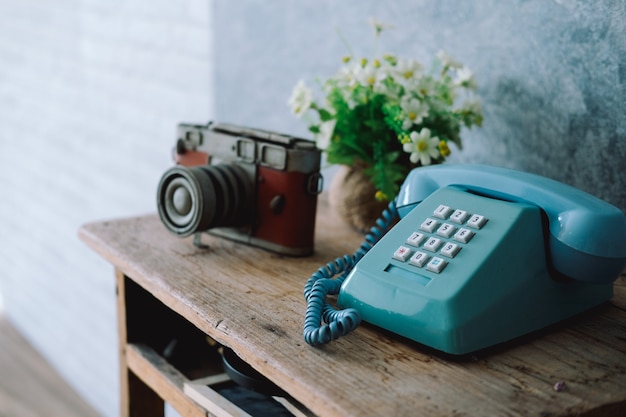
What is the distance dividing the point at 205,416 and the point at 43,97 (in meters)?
2.14

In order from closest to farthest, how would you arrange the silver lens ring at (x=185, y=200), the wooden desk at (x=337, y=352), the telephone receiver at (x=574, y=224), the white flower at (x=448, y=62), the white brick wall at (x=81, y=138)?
the wooden desk at (x=337, y=352) → the telephone receiver at (x=574, y=224) → the silver lens ring at (x=185, y=200) → the white flower at (x=448, y=62) → the white brick wall at (x=81, y=138)

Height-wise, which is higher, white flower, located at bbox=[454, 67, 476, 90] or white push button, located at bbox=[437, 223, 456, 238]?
white flower, located at bbox=[454, 67, 476, 90]

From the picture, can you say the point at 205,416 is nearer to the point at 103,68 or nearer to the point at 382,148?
the point at 382,148

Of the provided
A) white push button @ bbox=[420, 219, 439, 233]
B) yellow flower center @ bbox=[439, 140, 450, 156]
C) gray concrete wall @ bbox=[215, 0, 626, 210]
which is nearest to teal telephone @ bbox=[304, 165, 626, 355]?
white push button @ bbox=[420, 219, 439, 233]

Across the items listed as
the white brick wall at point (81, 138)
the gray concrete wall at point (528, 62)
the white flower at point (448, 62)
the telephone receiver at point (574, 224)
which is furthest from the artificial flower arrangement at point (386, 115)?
the white brick wall at point (81, 138)

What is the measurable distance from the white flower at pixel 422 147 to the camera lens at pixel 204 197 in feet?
0.78

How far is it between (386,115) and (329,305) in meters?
0.35

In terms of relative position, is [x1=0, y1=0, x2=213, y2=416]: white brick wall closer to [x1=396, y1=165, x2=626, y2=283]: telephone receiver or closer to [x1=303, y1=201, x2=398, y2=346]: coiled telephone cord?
[x1=303, y1=201, x2=398, y2=346]: coiled telephone cord

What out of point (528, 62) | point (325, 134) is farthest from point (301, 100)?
point (528, 62)

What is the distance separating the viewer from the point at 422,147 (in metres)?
1.05

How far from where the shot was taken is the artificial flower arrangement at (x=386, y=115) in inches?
42.6

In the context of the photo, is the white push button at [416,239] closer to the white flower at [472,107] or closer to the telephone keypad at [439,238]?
the telephone keypad at [439,238]

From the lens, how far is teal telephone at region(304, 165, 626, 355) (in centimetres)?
76

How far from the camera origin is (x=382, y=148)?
43.5 inches
